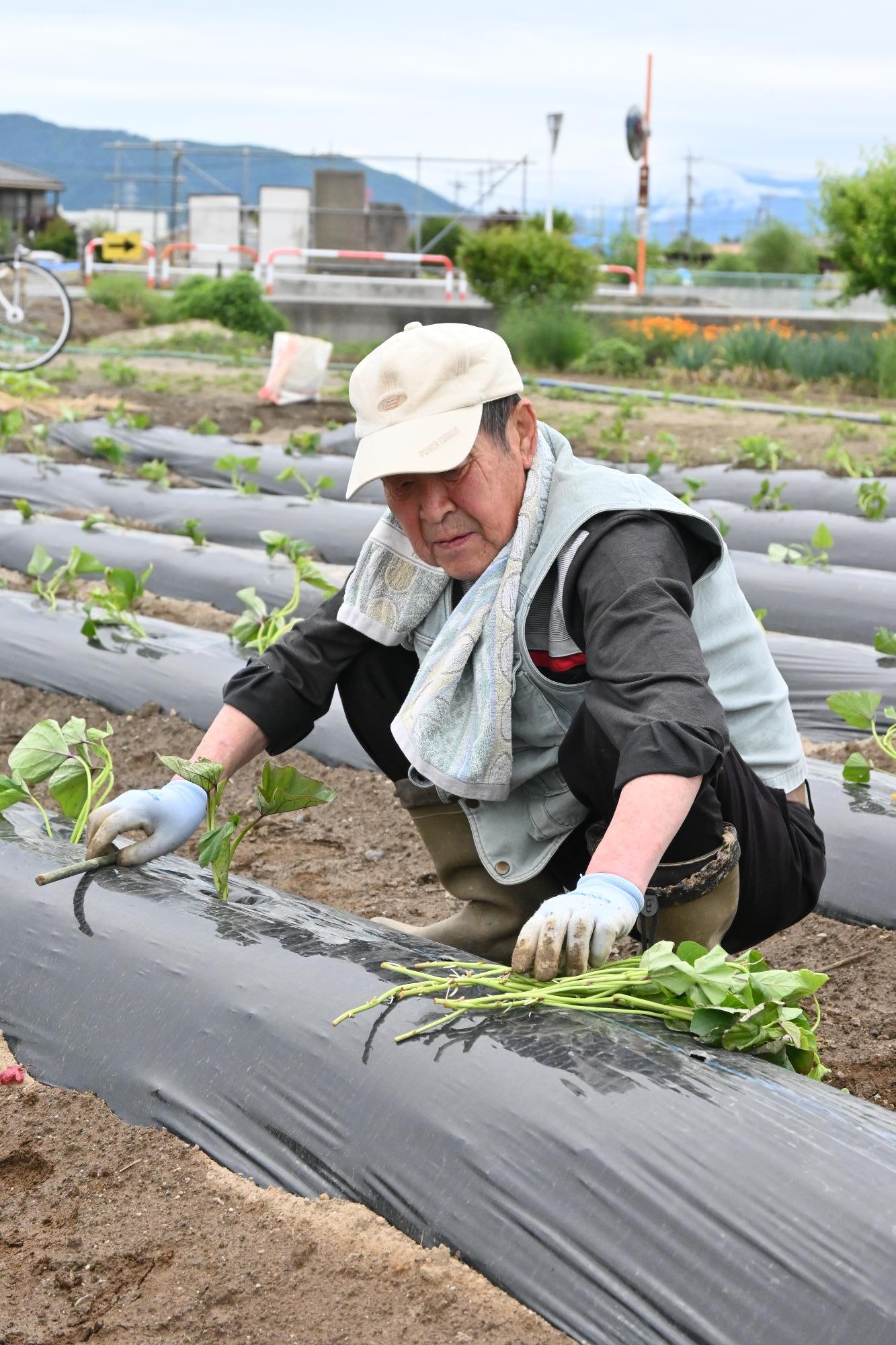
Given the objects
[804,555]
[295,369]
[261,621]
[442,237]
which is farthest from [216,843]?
[442,237]

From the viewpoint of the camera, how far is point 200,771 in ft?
5.80

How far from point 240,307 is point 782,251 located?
44.9 feet

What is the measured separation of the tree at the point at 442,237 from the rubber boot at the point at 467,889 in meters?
17.1

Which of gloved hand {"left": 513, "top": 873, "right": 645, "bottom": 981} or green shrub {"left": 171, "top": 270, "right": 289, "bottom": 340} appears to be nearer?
gloved hand {"left": 513, "top": 873, "right": 645, "bottom": 981}

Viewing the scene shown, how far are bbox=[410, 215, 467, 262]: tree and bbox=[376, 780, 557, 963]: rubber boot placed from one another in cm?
1709

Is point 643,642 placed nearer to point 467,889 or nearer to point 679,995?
point 679,995

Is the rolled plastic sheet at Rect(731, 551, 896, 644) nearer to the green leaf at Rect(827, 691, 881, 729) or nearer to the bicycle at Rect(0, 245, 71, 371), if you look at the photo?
the green leaf at Rect(827, 691, 881, 729)

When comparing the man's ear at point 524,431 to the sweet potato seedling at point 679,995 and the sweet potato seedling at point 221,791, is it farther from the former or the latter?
the sweet potato seedling at point 679,995

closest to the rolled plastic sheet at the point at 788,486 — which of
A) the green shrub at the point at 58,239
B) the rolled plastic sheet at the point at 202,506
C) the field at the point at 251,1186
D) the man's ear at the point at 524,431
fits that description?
the field at the point at 251,1186

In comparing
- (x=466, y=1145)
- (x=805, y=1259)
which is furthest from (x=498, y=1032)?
(x=805, y=1259)

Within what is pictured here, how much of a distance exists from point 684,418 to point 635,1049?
7.65 meters

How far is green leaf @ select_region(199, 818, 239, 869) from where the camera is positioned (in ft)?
5.66

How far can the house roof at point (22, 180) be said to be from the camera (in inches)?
1235

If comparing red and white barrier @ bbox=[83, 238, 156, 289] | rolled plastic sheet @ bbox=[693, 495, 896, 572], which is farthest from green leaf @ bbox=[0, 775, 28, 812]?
red and white barrier @ bbox=[83, 238, 156, 289]
